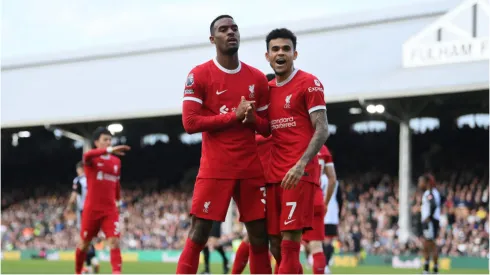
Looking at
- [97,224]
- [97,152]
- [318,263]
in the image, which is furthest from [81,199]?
[318,263]

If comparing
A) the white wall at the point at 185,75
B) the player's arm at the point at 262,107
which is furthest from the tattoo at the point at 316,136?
the white wall at the point at 185,75

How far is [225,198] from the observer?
23.8 feet

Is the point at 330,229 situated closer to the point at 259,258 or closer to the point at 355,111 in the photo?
the point at 259,258

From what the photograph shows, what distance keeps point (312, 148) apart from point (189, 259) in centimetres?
135

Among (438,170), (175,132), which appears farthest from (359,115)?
(175,132)

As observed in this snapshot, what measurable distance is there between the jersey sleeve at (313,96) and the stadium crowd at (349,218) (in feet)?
56.8

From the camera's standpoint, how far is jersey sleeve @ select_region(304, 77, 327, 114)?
743 cm

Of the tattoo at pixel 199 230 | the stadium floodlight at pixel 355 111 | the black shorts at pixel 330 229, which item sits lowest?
the tattoo at pixel 199 230

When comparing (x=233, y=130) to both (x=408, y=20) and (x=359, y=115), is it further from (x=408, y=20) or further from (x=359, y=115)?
(x=359, y=115)

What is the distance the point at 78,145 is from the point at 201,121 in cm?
3870

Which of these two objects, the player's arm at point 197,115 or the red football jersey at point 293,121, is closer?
the player's arm at point 197,115

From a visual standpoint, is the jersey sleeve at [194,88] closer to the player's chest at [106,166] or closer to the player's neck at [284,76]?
the player's neck at [284,76]

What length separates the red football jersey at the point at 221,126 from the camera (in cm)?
729

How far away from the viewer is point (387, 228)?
27297 millimetres
